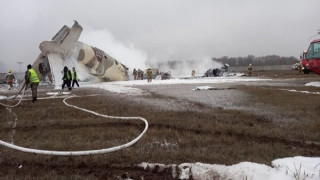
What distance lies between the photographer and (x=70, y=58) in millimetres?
30547

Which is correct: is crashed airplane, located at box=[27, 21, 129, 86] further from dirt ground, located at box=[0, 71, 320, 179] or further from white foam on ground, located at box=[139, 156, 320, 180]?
white foam on ground, located at box=[139, 156, 320, 180]

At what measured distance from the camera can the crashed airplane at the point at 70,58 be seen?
2719 cm

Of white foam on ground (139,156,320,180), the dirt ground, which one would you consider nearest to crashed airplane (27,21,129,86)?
the dirt ground

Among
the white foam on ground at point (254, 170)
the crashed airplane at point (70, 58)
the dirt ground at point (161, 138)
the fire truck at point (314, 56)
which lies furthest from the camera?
the crashed airplane at point (70, 58)

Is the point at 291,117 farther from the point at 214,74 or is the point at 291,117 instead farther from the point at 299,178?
the point at 214,74

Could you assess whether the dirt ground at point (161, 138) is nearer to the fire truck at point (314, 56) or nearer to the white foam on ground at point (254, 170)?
the white foam on ground at point (254, 170)

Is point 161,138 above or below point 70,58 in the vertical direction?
below

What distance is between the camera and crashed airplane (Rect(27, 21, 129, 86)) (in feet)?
89.2

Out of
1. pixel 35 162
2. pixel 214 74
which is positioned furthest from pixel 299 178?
A: pixel 214 74

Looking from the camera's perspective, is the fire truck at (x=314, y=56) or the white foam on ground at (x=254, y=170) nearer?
the white foam on ground at (x=254, y=170)

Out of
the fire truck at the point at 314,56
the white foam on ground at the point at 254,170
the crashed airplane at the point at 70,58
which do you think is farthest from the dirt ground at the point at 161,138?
the crashed airplane at the point at 70,58

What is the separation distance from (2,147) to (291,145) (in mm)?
5744

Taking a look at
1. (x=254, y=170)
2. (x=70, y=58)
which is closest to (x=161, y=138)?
(x=254, y=170)

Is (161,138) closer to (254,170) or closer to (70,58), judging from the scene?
(254,170)
